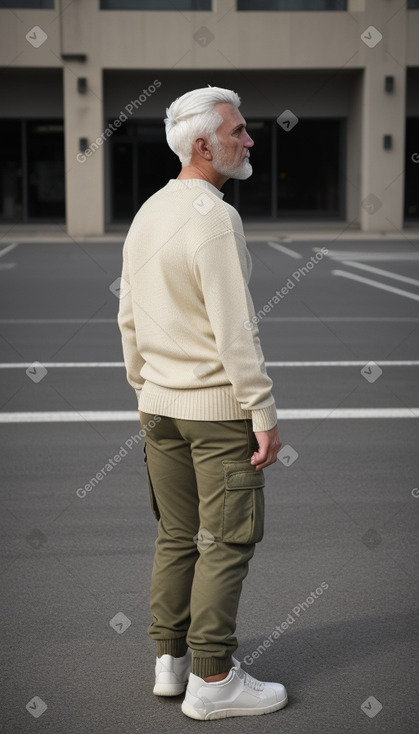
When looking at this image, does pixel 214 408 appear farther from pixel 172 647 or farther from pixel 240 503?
pixel 172 647

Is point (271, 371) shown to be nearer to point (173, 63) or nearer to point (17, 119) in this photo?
point (173, 63)

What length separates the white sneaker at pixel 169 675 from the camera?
3598 millimetres

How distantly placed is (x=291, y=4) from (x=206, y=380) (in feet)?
93.6

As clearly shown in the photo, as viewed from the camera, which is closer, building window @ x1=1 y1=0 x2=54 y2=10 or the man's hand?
the man's hand

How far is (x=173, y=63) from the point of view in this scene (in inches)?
1155

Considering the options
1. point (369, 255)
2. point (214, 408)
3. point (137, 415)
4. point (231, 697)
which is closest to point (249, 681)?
point (231, 697)

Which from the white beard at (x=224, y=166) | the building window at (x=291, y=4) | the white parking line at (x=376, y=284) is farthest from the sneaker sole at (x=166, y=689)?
the building window at (x=291, y=4)


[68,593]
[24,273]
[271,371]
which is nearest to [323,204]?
[24,273]

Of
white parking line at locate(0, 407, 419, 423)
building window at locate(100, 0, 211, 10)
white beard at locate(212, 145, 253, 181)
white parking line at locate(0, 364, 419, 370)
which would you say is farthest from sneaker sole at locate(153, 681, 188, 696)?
building window at locate(100, 0, 211, 10)

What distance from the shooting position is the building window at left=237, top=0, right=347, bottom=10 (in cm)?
2967

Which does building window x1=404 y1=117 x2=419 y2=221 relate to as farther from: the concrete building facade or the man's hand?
the man's hand

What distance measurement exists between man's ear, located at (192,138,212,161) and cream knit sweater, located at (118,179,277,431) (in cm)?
8

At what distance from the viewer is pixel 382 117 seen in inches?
1179

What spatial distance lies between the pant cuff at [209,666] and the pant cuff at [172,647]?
16 cm
